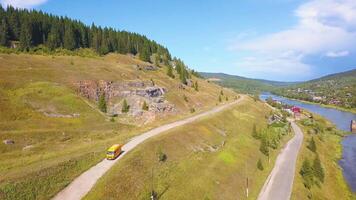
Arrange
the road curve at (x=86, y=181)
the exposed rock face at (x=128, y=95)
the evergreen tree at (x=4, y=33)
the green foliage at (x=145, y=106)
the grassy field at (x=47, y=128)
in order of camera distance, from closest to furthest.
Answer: the road curve at (x=86, y=181)
the grassy field at (x=47, y=128)
the exposed rock face at (x=128, y=95)
the green foliage at (x=145, y=106)
the evergreen tree at (x=4, y=33)

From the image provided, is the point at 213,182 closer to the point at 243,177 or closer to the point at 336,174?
the point at 243,177

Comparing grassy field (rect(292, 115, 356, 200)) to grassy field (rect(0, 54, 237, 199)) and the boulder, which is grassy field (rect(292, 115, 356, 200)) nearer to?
grassy field (rect(0, 54, 237, 199))

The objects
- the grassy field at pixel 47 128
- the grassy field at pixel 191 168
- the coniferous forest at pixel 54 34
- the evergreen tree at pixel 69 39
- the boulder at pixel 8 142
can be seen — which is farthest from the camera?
the evergreen tree at pixel 69 39

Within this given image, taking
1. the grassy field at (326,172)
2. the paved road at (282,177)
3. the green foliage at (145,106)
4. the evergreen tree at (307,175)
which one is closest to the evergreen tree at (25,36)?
the green foliage at (145,106)

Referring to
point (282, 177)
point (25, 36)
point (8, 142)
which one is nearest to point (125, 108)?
point (8, 142)

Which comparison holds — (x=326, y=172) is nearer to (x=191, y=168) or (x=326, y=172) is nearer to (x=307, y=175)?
(x=307, y=175)

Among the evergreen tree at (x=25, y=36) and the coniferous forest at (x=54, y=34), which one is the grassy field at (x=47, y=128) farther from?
the coniferous forest at (x=54, y=34)

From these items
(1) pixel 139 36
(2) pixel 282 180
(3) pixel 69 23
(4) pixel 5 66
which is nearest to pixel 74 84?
(4) pixel 5 66
